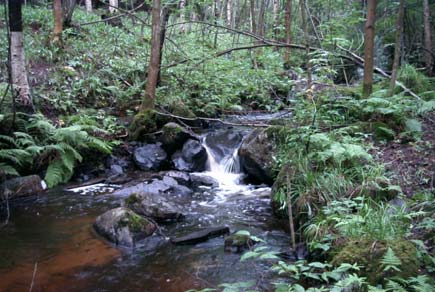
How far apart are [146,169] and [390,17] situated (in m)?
10.5

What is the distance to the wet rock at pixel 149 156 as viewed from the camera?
33.1ft

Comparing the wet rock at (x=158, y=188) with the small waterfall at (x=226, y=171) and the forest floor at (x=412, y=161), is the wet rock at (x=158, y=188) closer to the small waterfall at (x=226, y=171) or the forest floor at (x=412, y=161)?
the small waterfall at (x=226, y=171)

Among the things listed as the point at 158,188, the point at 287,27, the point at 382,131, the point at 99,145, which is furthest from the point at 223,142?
the point at 287,27

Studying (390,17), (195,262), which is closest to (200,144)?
(195,262)

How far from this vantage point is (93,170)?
380 inches

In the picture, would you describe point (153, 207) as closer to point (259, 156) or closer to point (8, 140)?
point (259, 156)

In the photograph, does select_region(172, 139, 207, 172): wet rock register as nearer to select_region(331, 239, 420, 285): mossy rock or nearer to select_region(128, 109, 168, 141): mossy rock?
select_region(128, 109, 168, 141): mossy rock

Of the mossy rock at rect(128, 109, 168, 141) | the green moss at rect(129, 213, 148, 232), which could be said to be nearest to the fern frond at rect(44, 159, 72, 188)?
the mossy rock at rect(128, 109, 168, 141)

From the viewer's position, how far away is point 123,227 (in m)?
6.43

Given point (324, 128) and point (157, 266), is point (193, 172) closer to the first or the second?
point (324, 128)

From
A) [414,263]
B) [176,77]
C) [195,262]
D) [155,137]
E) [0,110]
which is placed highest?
[176,77]

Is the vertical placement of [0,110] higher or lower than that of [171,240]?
higher

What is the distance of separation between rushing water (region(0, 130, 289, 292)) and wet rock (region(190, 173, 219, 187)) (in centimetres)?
97

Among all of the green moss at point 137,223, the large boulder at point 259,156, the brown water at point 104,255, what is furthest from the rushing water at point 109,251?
the large boulder at point 259,156
